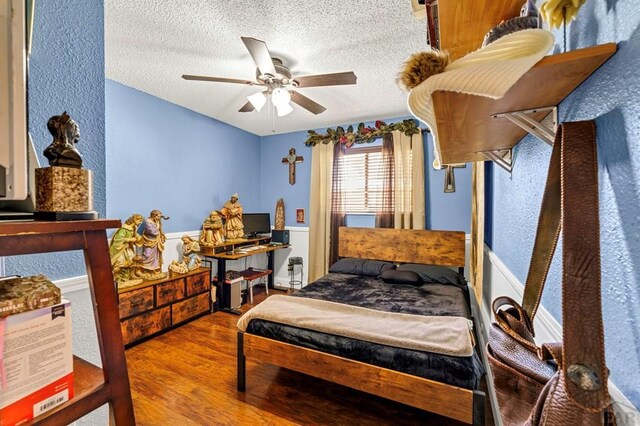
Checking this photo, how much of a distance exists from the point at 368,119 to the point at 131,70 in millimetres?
2764

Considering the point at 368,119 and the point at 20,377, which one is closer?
the point at 20,377

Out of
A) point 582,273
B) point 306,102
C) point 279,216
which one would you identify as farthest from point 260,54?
point 279,216

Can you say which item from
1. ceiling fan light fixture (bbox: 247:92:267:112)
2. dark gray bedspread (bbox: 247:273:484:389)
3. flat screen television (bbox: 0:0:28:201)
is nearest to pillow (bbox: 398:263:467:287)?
dark gray bedspread (bbox: 247:273:484:389)

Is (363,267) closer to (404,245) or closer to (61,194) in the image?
(404,245)

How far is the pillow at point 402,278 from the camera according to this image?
9.09 feet

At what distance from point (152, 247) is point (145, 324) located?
749mm

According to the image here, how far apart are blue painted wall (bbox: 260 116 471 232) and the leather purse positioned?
3.16 meters

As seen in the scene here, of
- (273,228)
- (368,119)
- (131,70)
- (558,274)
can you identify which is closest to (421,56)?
(558,274)

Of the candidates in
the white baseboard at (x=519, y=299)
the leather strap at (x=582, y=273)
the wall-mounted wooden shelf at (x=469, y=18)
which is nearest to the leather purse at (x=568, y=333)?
the leather strap at (x=582, y=273)

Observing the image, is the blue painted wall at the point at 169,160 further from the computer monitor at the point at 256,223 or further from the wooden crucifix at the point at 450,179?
the wooden crucifix at the point at 450,179

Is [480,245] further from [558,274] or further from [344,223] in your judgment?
[344,223]

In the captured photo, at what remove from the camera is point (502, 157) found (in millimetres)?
1529

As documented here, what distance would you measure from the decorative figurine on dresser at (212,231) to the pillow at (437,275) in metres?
2.32

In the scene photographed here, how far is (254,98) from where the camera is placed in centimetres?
227
